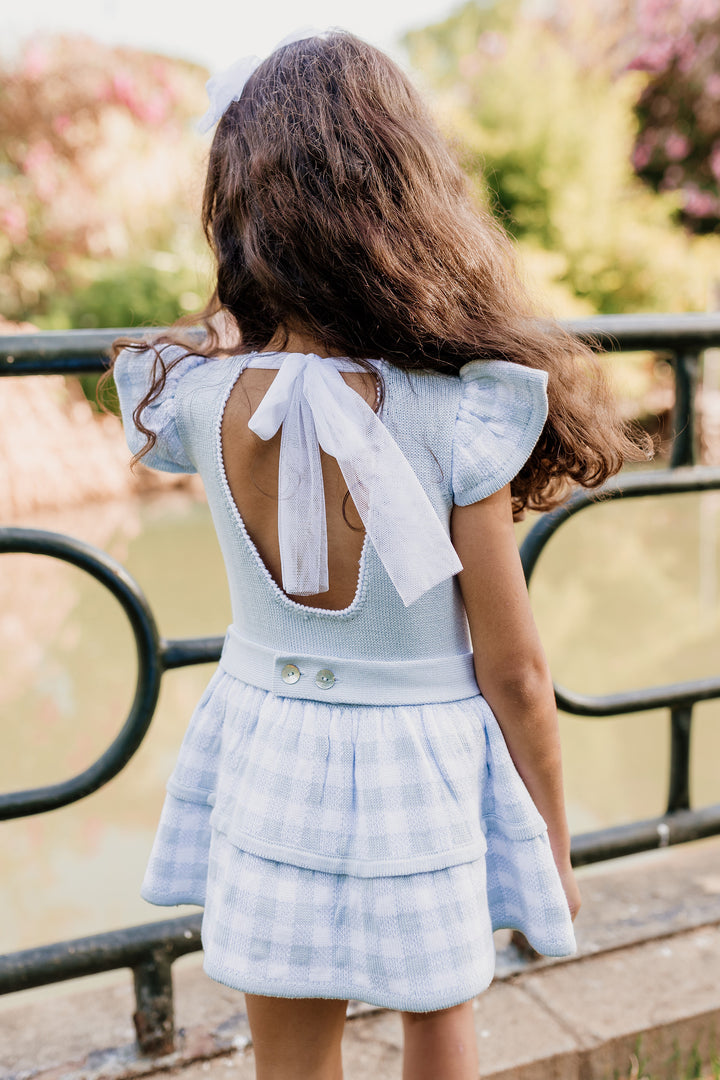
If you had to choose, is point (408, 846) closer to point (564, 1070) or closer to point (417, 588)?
point (417, 588)

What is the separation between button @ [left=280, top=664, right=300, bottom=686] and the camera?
2.91ft

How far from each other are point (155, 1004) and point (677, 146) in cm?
1173

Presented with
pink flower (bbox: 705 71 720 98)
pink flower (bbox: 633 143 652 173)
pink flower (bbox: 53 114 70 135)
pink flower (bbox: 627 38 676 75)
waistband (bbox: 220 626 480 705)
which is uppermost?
pink flower (bbox: 627 38 676 75)

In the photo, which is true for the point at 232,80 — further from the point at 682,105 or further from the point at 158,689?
the point at 682,105

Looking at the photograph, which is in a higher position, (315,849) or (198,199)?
(198,199)

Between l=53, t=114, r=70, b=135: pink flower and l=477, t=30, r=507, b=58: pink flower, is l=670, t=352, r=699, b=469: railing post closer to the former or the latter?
l=53, t=114, r=70, b=135: pink flower

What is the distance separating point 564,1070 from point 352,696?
2.36ft

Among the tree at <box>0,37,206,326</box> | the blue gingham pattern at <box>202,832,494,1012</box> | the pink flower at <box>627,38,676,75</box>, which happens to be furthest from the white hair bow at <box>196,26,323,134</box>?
the pink flower at <box>627,38,676,75</box>

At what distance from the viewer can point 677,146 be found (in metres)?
10.9

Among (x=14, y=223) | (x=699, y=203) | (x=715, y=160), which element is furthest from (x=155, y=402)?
(x=715, y=160)

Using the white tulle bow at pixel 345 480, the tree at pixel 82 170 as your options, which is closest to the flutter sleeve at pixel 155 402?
the white tulle bow at pixel 345 480

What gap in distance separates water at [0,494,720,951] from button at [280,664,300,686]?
48.8 inches

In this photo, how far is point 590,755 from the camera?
2.58 m

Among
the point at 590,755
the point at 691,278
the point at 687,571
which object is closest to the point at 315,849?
the point at 590,755
